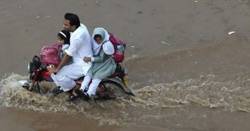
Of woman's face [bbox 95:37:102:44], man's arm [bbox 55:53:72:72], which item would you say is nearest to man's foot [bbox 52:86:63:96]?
man's arm [bbox 55:53:72:72]

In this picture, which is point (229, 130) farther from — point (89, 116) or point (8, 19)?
point (8, 19)

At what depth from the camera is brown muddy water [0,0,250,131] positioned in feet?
27.4

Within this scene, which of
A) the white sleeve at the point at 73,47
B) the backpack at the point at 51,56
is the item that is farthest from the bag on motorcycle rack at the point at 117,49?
the backpack at the point at 51,56

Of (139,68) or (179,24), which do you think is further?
(179,24)

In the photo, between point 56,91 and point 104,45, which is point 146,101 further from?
point 56,91

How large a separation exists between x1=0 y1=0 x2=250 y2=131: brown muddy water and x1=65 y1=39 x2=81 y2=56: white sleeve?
0.87 m

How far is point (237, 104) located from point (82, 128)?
2.22 meters

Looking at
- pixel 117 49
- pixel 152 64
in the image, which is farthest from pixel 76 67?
pixel 152 64

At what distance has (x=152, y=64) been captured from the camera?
9.67m

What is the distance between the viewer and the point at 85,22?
11047 mm

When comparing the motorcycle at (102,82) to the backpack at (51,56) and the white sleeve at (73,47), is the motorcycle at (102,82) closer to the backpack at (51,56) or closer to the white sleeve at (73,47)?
the backpack at (51,56)

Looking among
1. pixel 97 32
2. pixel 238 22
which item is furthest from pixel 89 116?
pixel 238 22

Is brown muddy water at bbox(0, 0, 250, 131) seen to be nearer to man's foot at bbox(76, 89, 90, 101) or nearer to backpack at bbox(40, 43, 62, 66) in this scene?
man's foot at bbox(76, 89, 90, 101)

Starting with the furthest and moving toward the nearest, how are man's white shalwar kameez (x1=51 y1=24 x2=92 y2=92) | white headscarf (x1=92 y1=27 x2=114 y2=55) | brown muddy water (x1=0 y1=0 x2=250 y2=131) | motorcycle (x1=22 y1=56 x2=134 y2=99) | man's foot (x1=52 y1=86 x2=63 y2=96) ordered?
1. man's foot (x1=52 y1=86 x2=63 y2=96)
2. motorcycle (x1=22 y1=56 x2=134 y2=99)
3. brown muddy water (x1=0 y1=0 x2=250 y2=131)
4. man's white shalwar kameez (x1=51 y1=24 x2=92 y2=92)
5. white headscarf (x1=92 y1=27 x2=114 y2=55)
